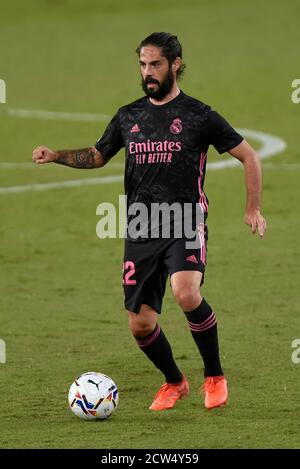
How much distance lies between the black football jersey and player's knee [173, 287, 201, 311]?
0.67 m

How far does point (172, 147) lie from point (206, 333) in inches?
56.2

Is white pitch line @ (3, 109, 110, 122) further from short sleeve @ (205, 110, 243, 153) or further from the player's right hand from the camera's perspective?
short sleeve @ (205, 110, 243, 153)

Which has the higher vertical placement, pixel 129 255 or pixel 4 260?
pixel 4 260

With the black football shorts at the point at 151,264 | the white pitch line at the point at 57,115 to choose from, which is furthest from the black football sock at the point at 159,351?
the white pitch line at the point at 57,115

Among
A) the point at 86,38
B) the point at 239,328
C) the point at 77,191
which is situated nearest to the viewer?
the point at 239,328

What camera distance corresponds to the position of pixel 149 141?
392 inches

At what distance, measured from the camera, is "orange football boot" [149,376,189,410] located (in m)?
10.1

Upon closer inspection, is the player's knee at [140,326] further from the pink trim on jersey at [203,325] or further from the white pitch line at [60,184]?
the white pitch line at [60,184]

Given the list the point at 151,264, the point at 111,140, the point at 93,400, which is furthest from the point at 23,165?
the point at 93,400

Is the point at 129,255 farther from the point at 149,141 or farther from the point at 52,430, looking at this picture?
the point at 52,430

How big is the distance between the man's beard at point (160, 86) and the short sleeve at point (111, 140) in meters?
0.41

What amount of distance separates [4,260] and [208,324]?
27.3 feet

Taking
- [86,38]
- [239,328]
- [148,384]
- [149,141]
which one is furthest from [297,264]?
[86,38]

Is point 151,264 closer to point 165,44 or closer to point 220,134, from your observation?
point 220,134
